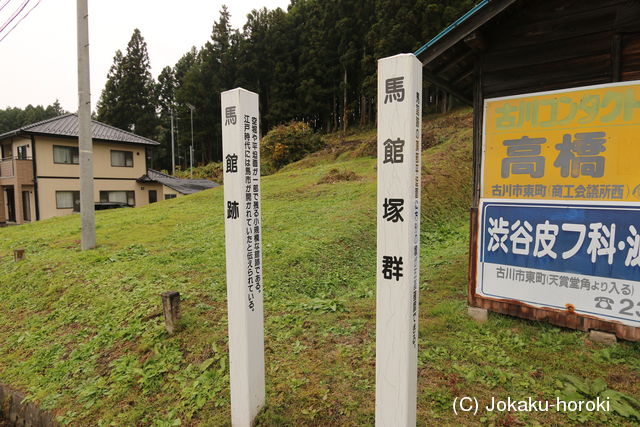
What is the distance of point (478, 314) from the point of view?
4.68m

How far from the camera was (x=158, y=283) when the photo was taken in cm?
639

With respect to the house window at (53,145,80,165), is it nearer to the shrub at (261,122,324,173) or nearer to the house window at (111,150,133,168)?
the house window at (111,150,133,168)

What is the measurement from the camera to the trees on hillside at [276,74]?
32.6m

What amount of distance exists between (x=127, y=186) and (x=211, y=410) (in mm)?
25230

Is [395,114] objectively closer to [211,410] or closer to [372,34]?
[211,410]

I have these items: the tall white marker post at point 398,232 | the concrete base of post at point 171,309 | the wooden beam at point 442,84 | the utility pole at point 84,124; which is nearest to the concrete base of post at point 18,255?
the utility pole at point 84,124

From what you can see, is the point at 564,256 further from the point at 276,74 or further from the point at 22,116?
the point at 22,116

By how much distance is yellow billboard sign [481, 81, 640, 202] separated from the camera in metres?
3.69

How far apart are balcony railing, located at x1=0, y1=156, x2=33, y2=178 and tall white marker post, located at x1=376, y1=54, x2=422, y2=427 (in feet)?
83.2

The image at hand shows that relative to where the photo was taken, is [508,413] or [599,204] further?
[599,204]

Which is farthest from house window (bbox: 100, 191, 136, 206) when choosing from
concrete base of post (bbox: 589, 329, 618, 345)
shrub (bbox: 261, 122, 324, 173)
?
concrete base of post (bbox: 589, 329, 618, 345)

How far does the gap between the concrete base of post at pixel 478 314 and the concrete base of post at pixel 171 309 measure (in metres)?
3.96

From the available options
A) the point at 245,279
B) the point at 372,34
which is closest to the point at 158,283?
the point at 245,279

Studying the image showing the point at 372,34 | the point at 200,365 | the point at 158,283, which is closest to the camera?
the point at 200,365
